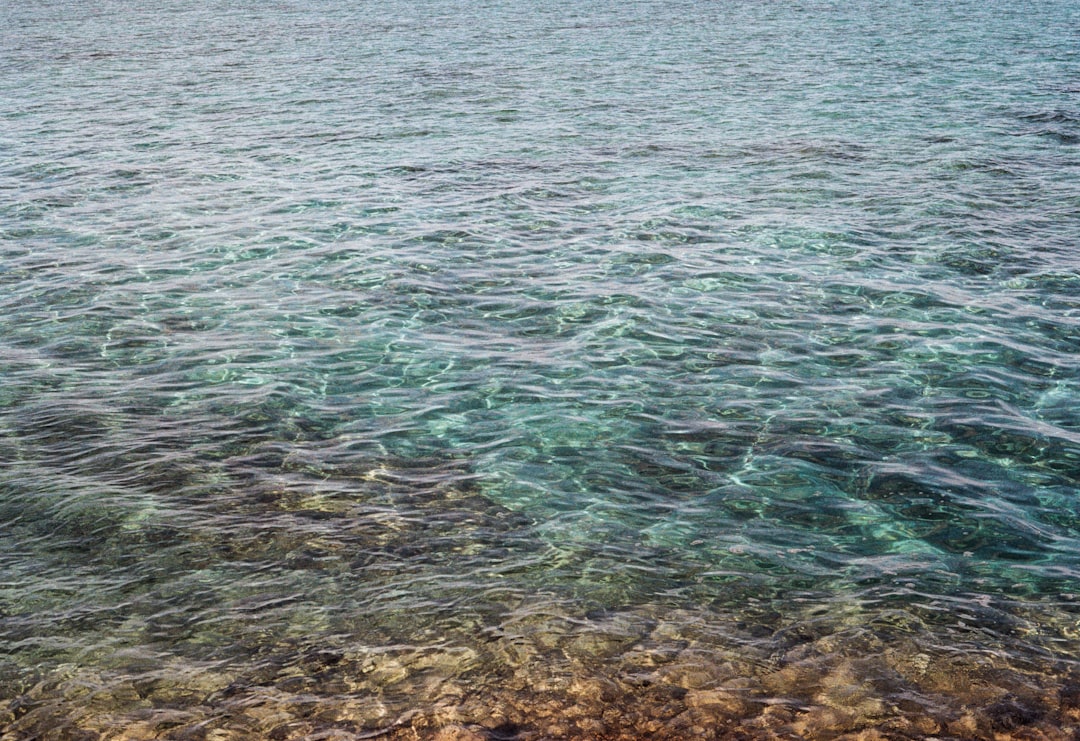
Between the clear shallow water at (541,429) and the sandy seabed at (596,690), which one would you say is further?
the clear shallow water at (541,429)

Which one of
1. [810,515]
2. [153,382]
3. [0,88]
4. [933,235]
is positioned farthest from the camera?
[0,88]

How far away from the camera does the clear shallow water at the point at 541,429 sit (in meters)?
9.23

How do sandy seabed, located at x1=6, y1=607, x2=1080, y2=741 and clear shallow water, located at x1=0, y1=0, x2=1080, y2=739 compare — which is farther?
clear shallow water, located at x1=0, y1=0, x2=1080, y2=739

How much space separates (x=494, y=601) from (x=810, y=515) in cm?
378

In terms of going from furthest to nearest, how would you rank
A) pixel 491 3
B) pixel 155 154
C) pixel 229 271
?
pixel 491 3
pixel 155 154
pixel 229 271

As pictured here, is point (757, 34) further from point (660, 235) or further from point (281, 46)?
point (660, 235)

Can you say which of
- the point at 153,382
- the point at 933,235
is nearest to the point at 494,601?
the point at 153,382

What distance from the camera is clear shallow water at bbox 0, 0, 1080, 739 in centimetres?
923

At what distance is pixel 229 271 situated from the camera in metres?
19.1

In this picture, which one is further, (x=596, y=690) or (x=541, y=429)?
(x=541, y=429)

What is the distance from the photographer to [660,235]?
67.5ft

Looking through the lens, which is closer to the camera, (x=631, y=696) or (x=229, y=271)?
(x=631, y=696)

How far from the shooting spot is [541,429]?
1373 centimetres

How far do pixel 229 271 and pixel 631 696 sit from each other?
12783 millimetres
